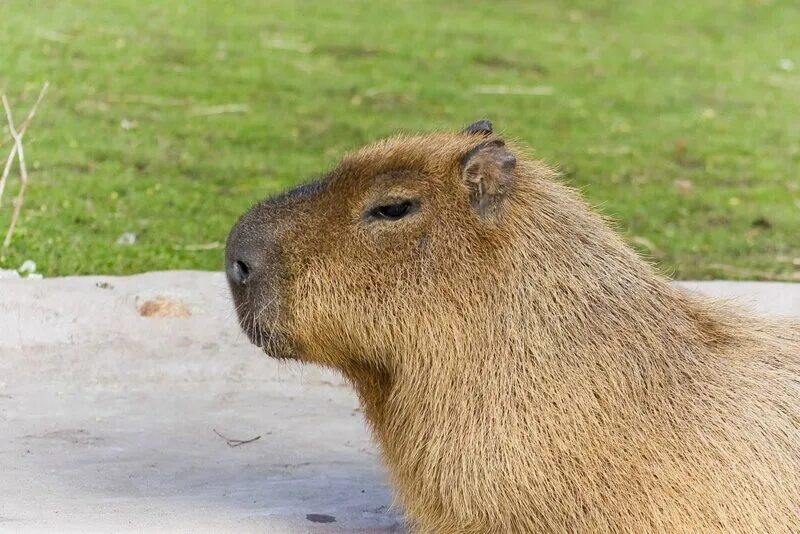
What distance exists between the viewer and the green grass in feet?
23.7

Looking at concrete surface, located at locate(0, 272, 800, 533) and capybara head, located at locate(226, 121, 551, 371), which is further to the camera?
concrete surface, located at locate(0, 272, 800, 533)

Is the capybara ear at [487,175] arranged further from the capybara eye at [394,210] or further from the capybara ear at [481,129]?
the capybara ear at [481,129]

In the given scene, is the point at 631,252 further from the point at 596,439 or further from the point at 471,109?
the point at 471,109

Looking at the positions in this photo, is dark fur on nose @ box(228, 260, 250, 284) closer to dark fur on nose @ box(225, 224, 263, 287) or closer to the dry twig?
dark fur on nose @ box(225, 224, 263, 287)

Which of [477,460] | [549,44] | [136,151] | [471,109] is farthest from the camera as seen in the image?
[549,44]

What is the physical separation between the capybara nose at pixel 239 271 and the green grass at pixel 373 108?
264 cm

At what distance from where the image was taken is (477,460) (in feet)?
10.5

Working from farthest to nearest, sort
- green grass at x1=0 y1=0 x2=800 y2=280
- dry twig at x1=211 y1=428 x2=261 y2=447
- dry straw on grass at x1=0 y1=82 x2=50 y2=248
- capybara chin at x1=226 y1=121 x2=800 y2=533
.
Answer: green grass at x1=0 y1=0 x2=800 y2=280 < dry straw on grass at x1=0 y1=82 x2=50 y2=248 < dry twig at x1=211 y1=428 x2=261 y2=447 < capybara chin at x1=226 y1=121 x2=800 y2=533

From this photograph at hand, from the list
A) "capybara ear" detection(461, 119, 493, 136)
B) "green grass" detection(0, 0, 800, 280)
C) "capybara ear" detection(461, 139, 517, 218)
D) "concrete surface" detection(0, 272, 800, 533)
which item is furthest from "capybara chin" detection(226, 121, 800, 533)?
"green grass" detection(0, 0, 800, 280)

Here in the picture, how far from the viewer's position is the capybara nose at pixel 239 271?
3.30m

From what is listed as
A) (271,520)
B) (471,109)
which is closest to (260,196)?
(471,109)

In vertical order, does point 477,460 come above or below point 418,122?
above

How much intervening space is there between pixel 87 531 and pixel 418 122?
6.41m

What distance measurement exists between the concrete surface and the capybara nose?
65 centimetres
